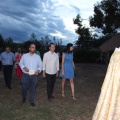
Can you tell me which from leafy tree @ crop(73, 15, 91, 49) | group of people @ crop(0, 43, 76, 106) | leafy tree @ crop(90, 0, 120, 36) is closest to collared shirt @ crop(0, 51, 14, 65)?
group of people @ crop(0, 43, 76, 106)

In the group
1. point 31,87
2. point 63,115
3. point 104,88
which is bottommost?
point 63,115

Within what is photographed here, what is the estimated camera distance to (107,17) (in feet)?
131

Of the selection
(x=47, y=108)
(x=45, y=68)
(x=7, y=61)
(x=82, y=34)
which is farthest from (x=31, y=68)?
(x=82, y=34)

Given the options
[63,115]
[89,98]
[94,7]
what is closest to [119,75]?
[63,115]

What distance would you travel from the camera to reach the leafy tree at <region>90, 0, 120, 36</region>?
127 ft

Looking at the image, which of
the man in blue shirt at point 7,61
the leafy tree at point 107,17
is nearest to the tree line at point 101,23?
the leafy tree at point 107,17

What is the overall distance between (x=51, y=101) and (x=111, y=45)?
10.3m

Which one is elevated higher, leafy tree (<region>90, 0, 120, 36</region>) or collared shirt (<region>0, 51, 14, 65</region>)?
leafy tree (<region>90, 0, 120, 36</region>)

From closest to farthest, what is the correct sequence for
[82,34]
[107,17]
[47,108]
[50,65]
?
1. [47,108]
2. [50,65]
3. [107,17]
4. [82,34]

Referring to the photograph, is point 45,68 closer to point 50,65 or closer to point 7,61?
point 50,65

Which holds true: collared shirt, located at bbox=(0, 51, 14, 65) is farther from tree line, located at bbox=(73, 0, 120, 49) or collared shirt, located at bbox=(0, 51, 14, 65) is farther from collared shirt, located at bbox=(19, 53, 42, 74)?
tree line, located at bbox=(73, 0, 120, 49)

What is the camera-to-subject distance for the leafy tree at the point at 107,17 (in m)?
38.6

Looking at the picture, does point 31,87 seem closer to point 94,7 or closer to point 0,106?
point 0,106

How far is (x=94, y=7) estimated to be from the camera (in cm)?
4447
